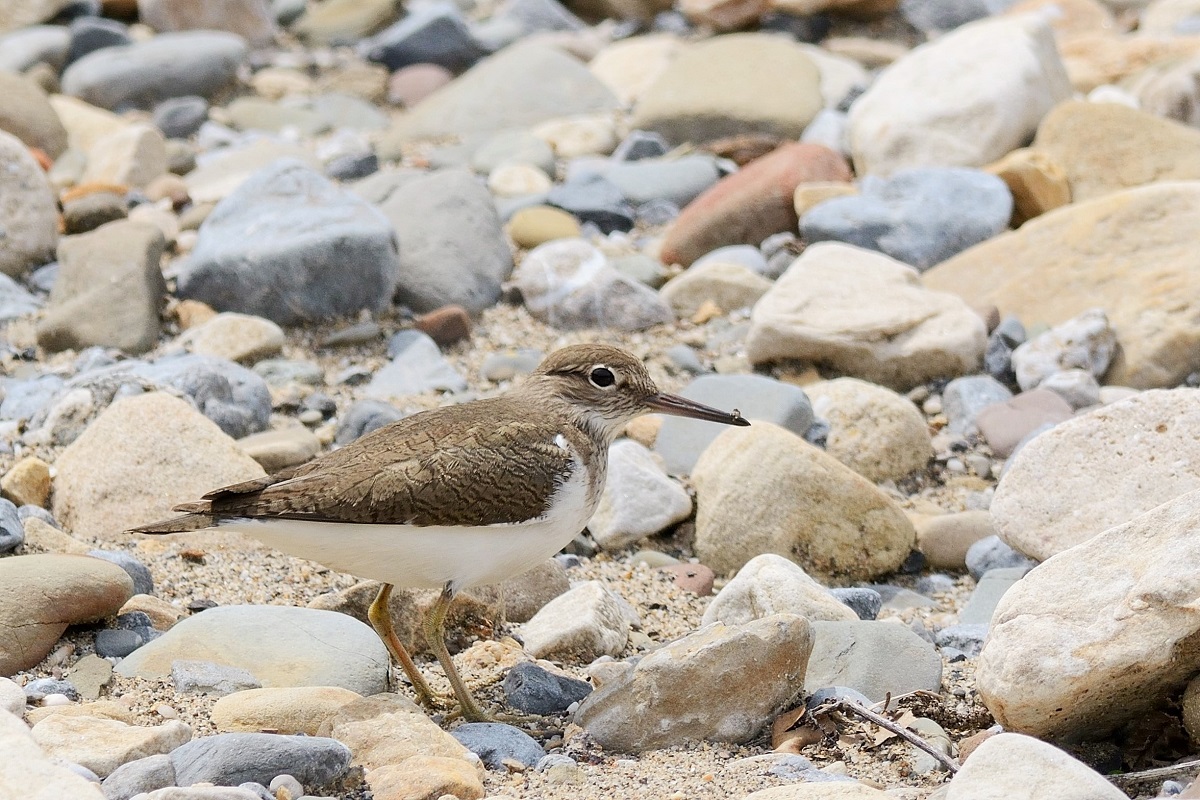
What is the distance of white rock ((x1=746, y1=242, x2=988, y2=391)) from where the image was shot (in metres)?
8.34

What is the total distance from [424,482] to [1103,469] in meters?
2.81

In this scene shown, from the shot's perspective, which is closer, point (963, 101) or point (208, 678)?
point (208, 678)

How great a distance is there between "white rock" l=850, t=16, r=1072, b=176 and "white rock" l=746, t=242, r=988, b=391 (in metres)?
2.50

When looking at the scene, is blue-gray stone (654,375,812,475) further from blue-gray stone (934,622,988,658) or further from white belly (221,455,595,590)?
white belly (221,455,595,590)

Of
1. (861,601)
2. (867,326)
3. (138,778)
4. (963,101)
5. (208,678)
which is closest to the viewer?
(138,778)

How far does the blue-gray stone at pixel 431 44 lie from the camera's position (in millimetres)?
14664

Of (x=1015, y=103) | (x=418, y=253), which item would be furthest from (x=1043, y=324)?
(x=418, y=253)

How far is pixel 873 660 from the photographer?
527cm

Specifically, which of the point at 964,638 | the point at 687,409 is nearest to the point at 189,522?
the point at 687,409

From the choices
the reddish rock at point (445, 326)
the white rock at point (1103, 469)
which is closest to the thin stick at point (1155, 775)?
the white rock at point (1103, 469)

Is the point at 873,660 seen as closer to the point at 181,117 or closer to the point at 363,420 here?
the point at 363,420

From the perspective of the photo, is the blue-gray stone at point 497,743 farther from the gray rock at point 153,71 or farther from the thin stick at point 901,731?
the gray rock at point 153,71

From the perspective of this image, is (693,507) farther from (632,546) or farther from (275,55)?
(275,55)

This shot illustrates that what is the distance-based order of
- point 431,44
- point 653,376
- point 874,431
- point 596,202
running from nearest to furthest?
point 874,431
point 653,376
point 596,202
point 431,44
